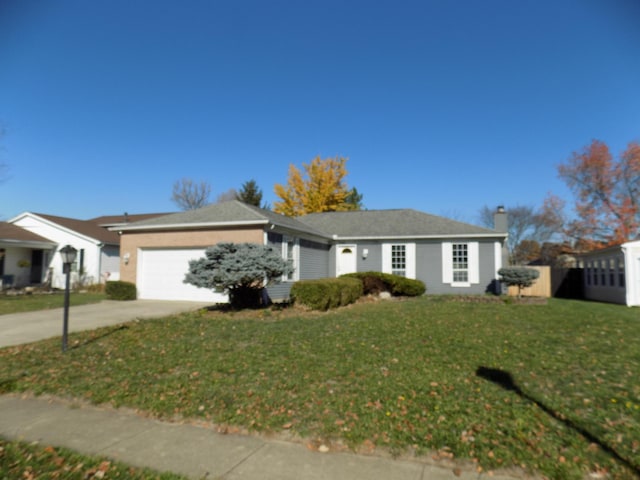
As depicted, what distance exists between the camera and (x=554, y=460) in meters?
3.04

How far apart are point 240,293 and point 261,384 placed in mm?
6714

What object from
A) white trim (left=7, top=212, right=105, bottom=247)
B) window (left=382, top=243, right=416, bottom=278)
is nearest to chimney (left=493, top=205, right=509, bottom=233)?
window (left=382, top=243, right=416, bottom=278)

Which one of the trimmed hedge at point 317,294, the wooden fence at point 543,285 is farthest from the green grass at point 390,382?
the wooden fence at point 543,285

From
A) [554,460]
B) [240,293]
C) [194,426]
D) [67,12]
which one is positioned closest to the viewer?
[554,460]

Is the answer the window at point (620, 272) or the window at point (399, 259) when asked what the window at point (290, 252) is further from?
the window at point (620, 272)

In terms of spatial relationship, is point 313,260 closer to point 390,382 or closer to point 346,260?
point 346,260

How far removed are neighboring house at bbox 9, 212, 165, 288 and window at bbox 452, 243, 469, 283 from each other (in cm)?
1824

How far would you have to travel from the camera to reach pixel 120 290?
46.6 ft

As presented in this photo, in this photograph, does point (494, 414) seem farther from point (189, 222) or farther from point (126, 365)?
point (189, 222)

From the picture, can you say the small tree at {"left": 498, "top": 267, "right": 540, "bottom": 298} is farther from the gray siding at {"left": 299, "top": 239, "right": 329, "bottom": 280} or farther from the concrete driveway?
the concrete driveway

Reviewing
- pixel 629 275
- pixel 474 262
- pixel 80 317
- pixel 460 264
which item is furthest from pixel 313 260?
pixel 629 275

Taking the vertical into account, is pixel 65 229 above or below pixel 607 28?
below

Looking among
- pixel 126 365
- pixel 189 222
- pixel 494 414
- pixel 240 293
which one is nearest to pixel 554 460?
pixel 494 414

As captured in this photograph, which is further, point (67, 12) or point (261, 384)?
point (67, 12)
